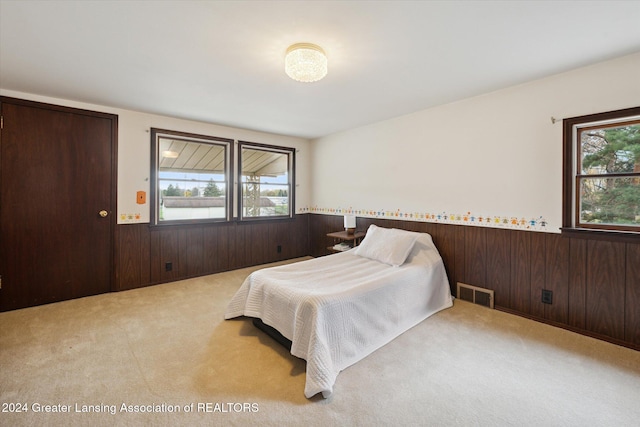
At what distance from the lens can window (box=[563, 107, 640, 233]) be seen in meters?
2.24

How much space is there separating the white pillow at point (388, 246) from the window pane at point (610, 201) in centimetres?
150

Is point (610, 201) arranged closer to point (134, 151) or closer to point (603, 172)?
point (603, 172)

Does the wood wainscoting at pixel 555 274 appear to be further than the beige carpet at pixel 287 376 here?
Yes

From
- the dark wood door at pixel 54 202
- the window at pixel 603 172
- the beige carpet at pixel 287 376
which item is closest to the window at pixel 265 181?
the dark wood door at pixel 54 202

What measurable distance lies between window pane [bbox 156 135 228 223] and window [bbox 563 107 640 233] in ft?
13.9

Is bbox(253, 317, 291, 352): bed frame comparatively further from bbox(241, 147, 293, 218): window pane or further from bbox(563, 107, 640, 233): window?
bbox(563, 107, 640, 233): window

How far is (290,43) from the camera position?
2023 mm

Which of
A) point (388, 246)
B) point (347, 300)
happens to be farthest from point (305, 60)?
point (388, 246)

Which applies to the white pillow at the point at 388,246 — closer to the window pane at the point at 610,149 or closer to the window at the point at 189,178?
the window pane at the point at 610,149

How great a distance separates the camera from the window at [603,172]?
224 cm

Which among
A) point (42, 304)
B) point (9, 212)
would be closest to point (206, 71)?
point (9, 212)

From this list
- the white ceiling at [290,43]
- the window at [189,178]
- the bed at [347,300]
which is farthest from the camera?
the window at [189,178]

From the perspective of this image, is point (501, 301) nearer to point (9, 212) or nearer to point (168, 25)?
point (168, 25)

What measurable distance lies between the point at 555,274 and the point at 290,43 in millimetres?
3088
